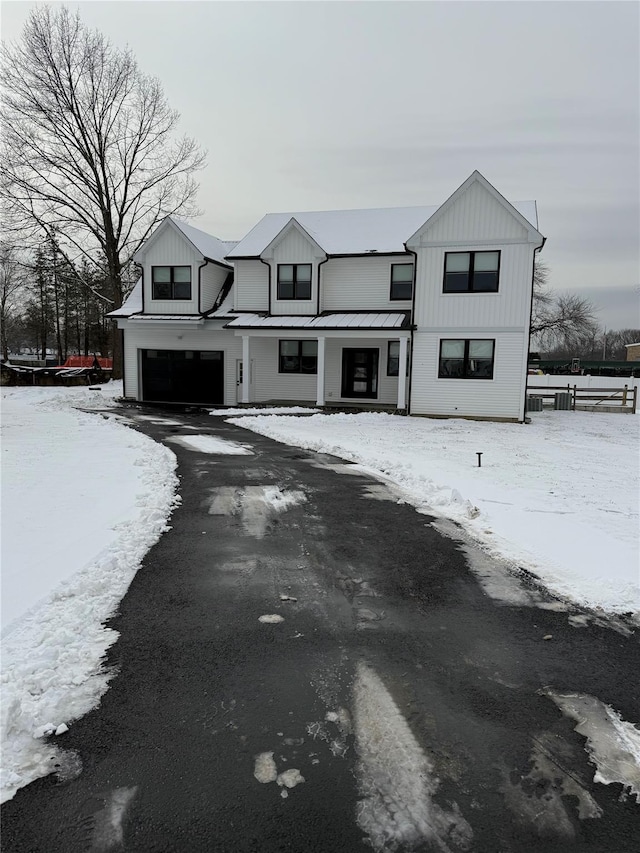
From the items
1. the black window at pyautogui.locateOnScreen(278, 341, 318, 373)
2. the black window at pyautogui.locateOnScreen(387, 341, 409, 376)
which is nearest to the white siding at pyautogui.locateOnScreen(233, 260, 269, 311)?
the black window at pyautogui.locateOnScreen(278, 341, 318, 373)

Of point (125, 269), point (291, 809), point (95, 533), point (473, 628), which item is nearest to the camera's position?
point (291, 809)

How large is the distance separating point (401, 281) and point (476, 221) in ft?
11.9

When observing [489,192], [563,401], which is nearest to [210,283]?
[489,192]

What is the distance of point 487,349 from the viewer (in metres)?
19.9

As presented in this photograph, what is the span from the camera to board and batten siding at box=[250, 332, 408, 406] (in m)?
22.9

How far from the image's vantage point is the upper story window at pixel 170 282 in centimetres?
2402

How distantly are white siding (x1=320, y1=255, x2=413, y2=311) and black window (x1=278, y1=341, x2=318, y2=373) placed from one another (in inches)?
70.0

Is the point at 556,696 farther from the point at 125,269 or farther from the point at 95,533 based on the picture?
the point at 125,269

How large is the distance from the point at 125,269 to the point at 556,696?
3520 centimetres

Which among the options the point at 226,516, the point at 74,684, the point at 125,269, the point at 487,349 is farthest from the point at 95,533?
the point at 125,269

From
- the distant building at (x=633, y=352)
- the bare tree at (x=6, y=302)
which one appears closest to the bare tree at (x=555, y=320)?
the distant building at (x=633, y=352)

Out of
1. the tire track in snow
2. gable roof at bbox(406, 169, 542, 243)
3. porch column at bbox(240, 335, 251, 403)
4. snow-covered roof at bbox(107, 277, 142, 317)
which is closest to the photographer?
the tire track in snow

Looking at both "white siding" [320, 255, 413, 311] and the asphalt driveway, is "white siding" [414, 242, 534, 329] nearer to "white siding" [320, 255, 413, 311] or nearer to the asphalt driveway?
"white siding" [320, 255, 413, 311]

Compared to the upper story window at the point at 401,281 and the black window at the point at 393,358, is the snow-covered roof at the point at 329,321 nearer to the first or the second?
the upper story window at the point at 401,281
